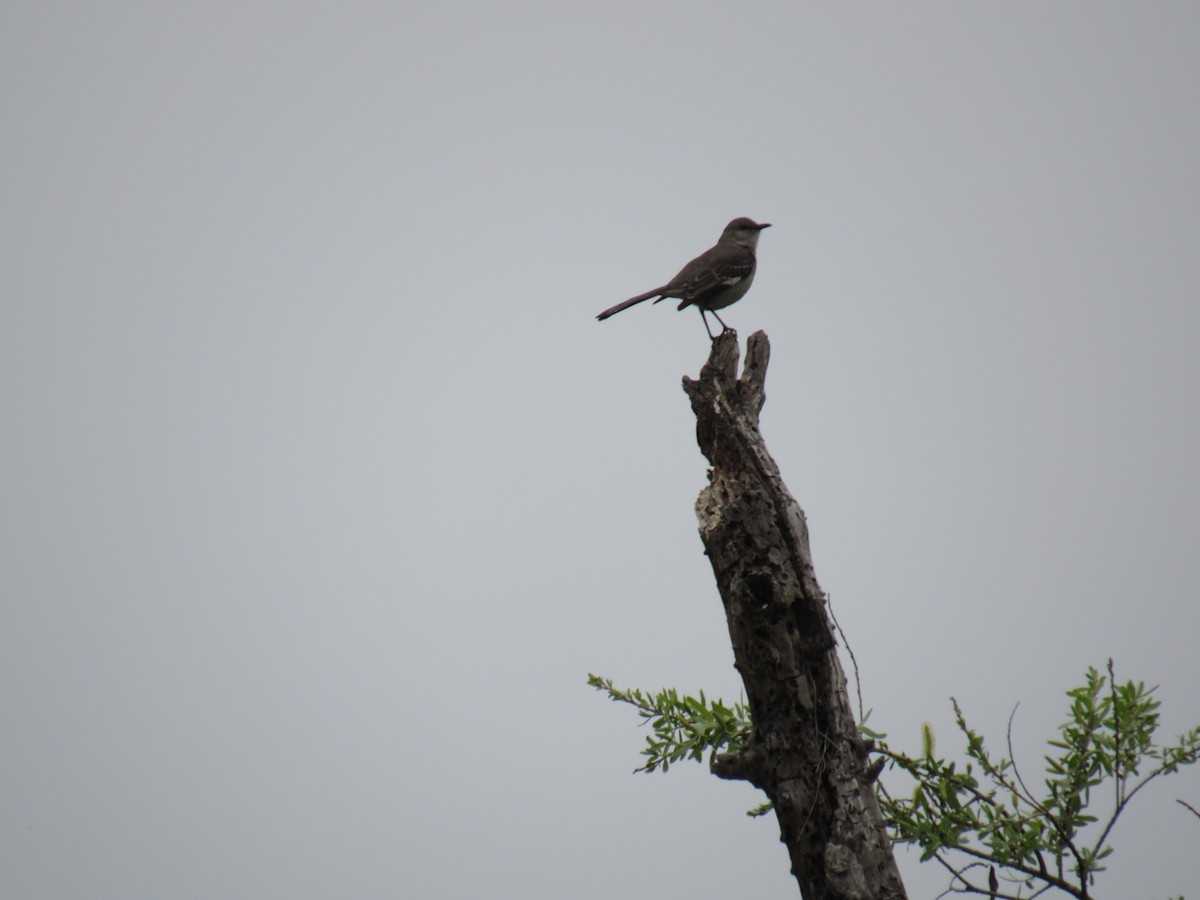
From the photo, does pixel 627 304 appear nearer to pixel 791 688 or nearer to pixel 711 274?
pixel 711 274

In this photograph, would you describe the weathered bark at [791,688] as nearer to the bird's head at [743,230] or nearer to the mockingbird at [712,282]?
the mockingbird at [712,282]

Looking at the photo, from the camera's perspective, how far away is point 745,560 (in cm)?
404

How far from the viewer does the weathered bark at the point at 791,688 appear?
354 centimetres

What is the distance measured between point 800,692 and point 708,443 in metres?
1.42

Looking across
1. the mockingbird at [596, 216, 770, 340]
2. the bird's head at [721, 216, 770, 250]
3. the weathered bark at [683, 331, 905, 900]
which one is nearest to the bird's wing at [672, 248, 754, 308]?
the mockingbird at [596, 216, 770, 340]

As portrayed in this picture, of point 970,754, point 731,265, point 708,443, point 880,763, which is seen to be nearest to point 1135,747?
point 970,754

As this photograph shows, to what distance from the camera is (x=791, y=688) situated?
3.81 meters

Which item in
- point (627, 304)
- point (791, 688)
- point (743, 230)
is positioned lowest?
point (791, 688)

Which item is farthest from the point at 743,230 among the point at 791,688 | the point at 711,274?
the point at 791,688

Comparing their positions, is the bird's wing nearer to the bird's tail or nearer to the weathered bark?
the bird's tail

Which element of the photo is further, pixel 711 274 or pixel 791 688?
pixel 711 274

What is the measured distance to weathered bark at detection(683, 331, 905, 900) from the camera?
3541mm

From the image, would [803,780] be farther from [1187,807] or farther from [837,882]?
[1187,807]

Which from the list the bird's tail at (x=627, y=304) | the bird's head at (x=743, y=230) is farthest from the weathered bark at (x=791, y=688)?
the bird's head at (x=743, y=230)
